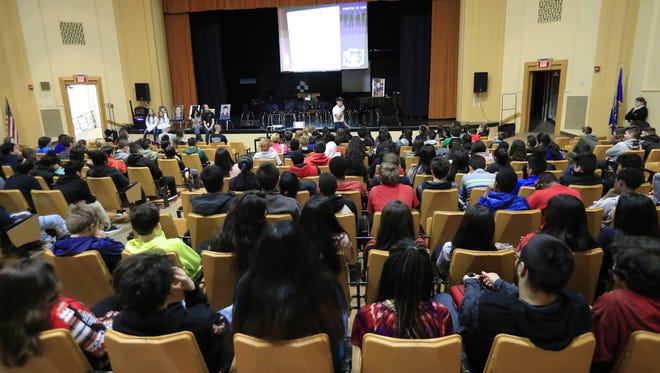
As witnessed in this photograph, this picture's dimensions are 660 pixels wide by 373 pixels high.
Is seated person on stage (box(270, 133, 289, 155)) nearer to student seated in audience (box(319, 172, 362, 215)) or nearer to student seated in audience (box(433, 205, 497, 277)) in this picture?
student seated in audience (box(319, 172, 362, 215))

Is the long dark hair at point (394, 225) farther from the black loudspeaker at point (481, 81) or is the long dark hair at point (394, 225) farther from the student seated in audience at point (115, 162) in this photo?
the black loudspeaker at point (481, 81)

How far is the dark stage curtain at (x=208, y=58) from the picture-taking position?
15.2 metres

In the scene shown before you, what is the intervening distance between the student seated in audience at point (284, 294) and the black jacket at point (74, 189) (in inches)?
159

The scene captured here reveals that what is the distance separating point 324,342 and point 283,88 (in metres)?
16.3

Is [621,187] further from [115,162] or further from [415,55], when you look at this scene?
[415,55]

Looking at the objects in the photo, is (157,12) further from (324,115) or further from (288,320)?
(288,320)

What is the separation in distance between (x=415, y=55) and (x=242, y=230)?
44.5 ft

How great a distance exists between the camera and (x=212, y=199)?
357 cm

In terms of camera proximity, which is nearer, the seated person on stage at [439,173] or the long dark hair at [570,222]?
the long dark hair at [570,222]

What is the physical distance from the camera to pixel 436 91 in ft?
47.3

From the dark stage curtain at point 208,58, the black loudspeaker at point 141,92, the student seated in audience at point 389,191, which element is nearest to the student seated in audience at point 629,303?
the student seated in audience at point 389,191

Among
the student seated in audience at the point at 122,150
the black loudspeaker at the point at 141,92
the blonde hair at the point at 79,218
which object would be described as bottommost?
the student seated in audience at the point at 122,150

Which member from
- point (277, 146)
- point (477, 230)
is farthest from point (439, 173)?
point (277, 146)

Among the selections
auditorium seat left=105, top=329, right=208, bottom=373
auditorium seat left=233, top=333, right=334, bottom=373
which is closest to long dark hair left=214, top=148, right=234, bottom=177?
auditorium seat left=105, top=329, right=208, bottom=373
